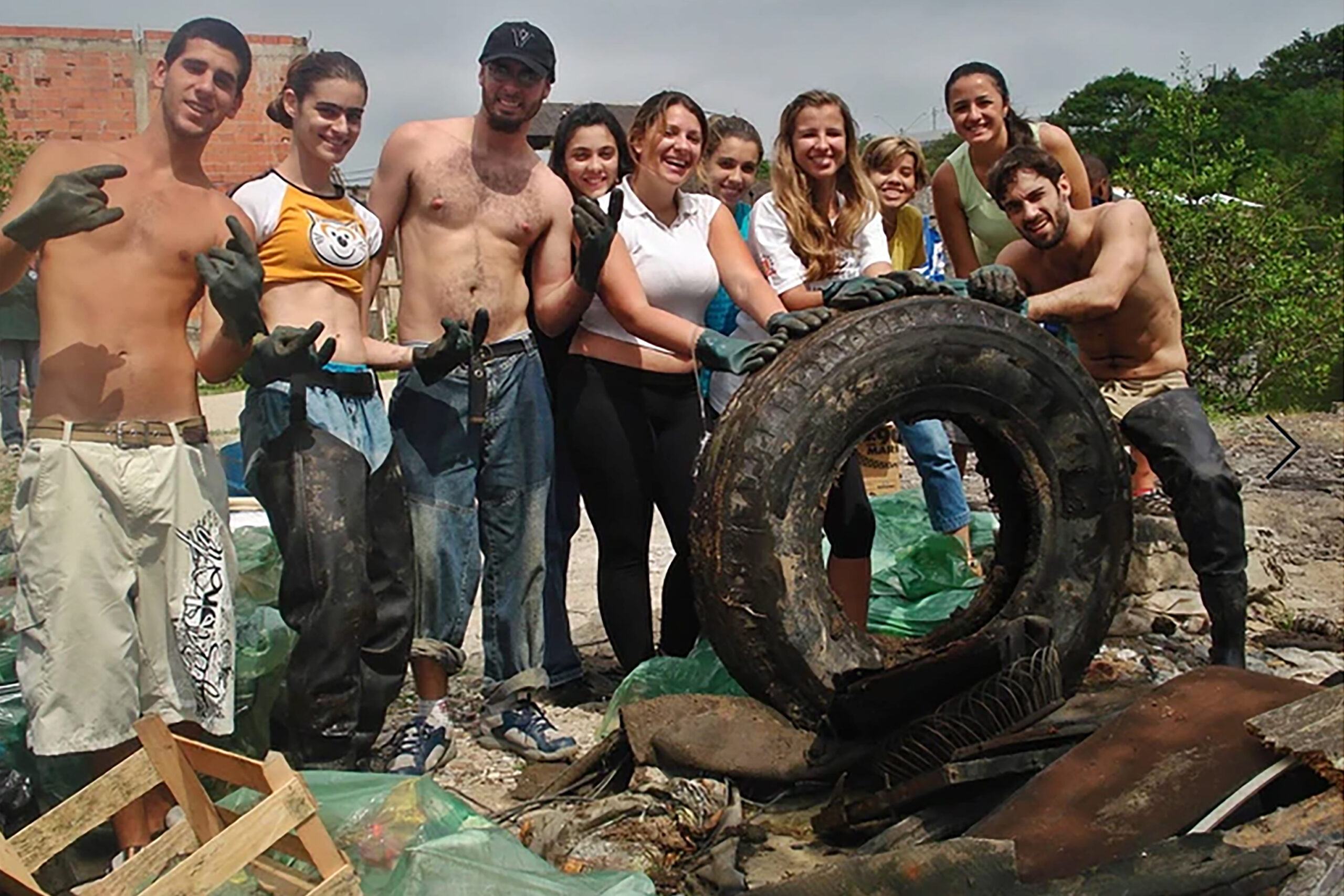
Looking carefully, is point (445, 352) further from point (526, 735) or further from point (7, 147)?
point (7, 147)

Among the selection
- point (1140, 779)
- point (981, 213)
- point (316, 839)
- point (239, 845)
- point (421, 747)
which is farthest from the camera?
point (981, 213)

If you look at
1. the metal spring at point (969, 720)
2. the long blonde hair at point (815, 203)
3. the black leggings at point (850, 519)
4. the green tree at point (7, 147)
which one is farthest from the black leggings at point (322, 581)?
the green tree at point (7, 147)

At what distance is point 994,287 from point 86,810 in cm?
272

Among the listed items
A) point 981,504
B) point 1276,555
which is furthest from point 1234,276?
point 1276,555

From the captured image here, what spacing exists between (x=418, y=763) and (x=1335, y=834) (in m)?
2.30

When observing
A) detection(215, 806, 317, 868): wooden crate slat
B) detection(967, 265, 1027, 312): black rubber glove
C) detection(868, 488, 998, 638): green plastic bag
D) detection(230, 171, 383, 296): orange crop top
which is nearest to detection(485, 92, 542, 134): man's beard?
detection(230, 171, 383, 296): orange crop top

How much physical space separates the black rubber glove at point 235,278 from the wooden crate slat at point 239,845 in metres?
1.16

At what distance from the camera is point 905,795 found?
9.34ft

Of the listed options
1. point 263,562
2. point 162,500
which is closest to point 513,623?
point 263,562

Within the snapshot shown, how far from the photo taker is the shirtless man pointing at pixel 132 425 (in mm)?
2822

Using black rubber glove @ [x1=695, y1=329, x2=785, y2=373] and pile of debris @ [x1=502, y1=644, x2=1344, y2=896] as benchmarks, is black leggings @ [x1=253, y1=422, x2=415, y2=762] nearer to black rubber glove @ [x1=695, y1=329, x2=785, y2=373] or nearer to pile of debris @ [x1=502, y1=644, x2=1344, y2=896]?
pile of debris @ [x1=502, y1=644, x2=1344, y2=896]

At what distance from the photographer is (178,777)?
2.70m

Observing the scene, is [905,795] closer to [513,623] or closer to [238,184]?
[513,623]

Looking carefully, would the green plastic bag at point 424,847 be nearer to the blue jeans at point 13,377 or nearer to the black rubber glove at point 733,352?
the black rubber glove at point 733,352
